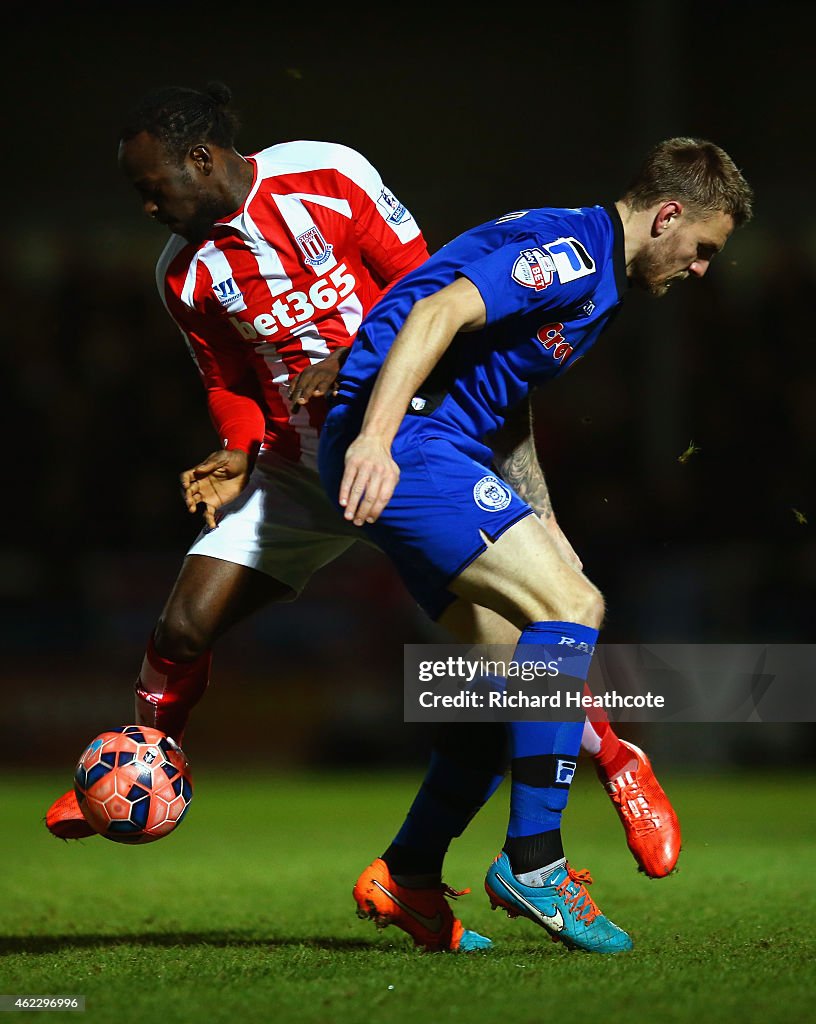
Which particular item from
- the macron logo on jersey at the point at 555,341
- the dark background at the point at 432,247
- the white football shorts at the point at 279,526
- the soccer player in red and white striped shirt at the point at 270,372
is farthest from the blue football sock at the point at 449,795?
the dark background at the point at 432,247

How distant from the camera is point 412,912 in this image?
12.5 feet

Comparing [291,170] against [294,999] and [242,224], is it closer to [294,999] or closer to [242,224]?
[242,224]

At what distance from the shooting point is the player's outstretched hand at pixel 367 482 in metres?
3.25

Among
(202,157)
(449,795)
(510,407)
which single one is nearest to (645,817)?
(449,795)

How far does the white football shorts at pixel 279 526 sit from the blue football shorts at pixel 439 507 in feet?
2.24

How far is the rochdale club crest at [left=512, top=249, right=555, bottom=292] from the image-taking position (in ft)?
11.2

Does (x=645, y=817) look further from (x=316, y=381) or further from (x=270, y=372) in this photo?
(x=270, y=372)

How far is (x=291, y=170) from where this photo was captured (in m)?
4.14

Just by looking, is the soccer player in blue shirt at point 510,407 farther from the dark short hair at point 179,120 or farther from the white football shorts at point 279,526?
the dark short hair at point 179,120

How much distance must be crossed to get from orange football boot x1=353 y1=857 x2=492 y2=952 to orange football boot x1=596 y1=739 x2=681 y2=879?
0.47 meters

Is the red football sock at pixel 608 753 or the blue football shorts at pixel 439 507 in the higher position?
the blue football shorts at pixel 439 507

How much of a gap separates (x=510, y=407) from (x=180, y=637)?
46.6 inches

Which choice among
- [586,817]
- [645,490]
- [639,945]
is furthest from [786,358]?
[639,945]

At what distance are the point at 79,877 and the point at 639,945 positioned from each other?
2.54m
